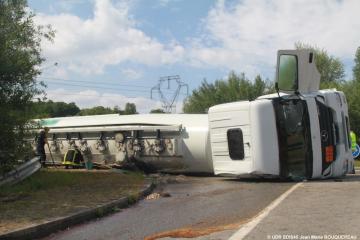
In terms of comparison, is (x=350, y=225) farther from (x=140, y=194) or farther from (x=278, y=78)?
(x=278, y=78)

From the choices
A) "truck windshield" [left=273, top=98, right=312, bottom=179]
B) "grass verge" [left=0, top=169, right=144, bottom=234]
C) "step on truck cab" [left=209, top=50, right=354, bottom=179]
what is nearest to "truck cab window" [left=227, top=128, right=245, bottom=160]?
"step on truck cab" [left=209, top=50, right=354, bottom=179]

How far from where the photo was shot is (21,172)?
12.7 meters

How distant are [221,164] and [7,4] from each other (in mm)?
6810

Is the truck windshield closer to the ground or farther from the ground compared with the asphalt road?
farther from the ground

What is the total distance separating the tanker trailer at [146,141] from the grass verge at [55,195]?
282 centimetres

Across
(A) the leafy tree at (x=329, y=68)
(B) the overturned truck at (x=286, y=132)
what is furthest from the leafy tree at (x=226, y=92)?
(B) the overturned truck at (x=286, y=132)

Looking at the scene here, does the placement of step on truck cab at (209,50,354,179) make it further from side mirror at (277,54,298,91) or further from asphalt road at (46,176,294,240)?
asphalt road at (46,176,294,240)

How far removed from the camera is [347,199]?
9.91m

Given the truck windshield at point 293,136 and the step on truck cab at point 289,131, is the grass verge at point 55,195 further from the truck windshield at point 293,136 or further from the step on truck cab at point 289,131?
the truck windshield at point 293,136

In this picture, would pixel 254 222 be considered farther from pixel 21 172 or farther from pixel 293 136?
pixel 293 136

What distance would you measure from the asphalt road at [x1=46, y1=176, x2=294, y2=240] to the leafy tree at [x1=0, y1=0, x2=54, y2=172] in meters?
3.44

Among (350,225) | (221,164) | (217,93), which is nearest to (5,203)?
(350,225)

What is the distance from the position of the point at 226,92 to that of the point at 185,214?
1726 inches

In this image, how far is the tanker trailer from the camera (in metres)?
17.3
